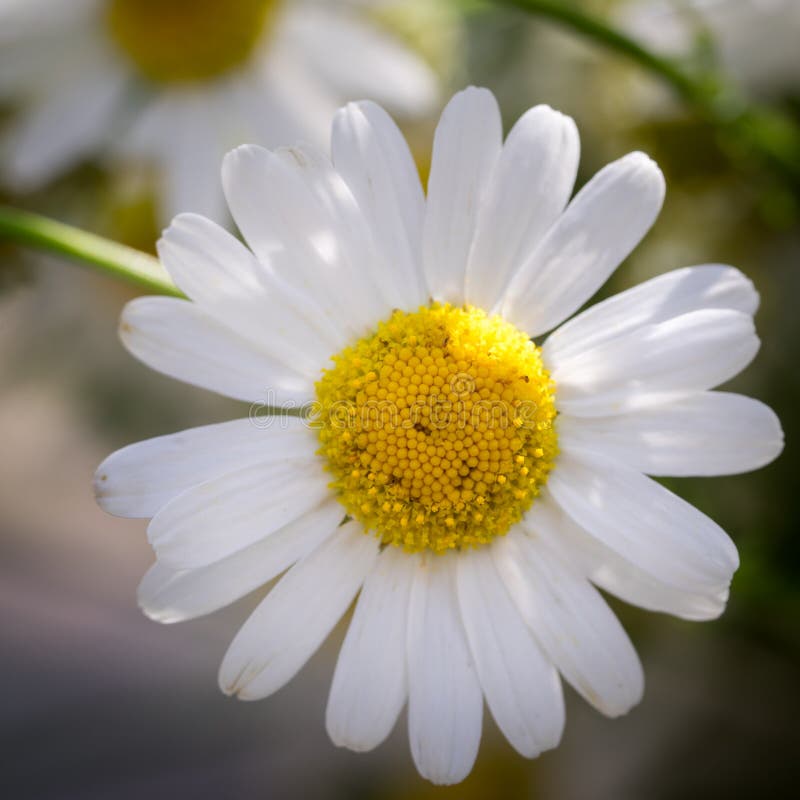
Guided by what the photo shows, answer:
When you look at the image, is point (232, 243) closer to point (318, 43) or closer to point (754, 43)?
point (318, 43)

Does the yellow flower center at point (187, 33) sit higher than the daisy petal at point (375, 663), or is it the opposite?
the yellow flower center at point (187, 33)

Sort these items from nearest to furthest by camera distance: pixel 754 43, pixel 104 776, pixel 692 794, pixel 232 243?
1. pixel 232 243
2. pixel 754 43
3. pixel 692 794
4. pixel 104 776

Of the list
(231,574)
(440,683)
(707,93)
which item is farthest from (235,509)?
(707,93)

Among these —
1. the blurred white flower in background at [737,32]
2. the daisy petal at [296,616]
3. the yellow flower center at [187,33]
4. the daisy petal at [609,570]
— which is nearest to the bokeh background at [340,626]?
the blurred white flower in background at [737,32]

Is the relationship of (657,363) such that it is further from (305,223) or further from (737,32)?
(737,32)

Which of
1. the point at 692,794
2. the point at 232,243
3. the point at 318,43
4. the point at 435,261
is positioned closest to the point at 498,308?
the point at 435,261

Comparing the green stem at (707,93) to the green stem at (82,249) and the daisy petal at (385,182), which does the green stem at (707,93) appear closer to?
the daisy petal at (385,182)
